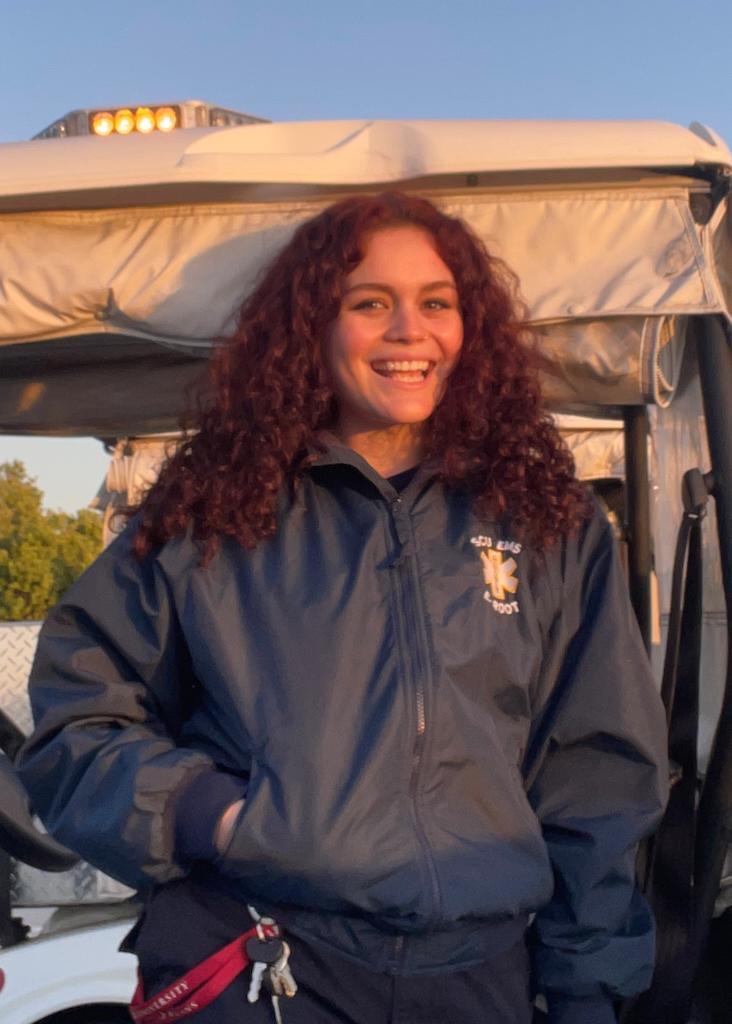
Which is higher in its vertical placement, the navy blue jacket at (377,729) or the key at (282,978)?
the navy blue jacket at (377,729)

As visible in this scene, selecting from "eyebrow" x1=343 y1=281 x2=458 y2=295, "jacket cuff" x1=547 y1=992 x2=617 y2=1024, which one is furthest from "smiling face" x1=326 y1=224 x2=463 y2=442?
"jacket cuff" x1=547 y1=992 x2=617 y2=1024

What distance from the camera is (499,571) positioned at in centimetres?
197

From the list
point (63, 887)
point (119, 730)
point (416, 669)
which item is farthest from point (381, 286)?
point (63, 887)

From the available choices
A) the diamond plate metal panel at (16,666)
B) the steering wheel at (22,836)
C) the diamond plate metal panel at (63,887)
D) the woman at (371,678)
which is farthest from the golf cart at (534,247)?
the diamond plate metal panel at (16,666)

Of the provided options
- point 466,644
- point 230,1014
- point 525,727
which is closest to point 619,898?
point 525,727

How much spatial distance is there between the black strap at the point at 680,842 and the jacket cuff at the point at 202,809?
862 mm

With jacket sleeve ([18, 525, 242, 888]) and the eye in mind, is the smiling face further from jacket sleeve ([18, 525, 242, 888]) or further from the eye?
jacket sleeve ([18, 525, 242, 888])

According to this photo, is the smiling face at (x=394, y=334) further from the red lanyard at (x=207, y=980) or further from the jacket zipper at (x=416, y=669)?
the red lanyard at (x=207, y=980)

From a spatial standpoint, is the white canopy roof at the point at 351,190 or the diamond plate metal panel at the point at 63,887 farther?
the diamond plate metal panel at the point at 63,887

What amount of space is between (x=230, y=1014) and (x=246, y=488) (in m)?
0.79

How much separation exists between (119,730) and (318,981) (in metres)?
0.47

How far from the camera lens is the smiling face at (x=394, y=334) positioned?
2055 millimetres

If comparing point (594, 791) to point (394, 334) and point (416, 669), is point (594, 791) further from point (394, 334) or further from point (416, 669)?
point (394, 334)

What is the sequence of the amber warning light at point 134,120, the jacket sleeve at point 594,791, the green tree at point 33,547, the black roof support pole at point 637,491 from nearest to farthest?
1. the jacket sleeve at point 594,791
2. the amber warning light at point 134,120
3. the black roof support pole at point 637,491
4. the green tree at point 33,547
